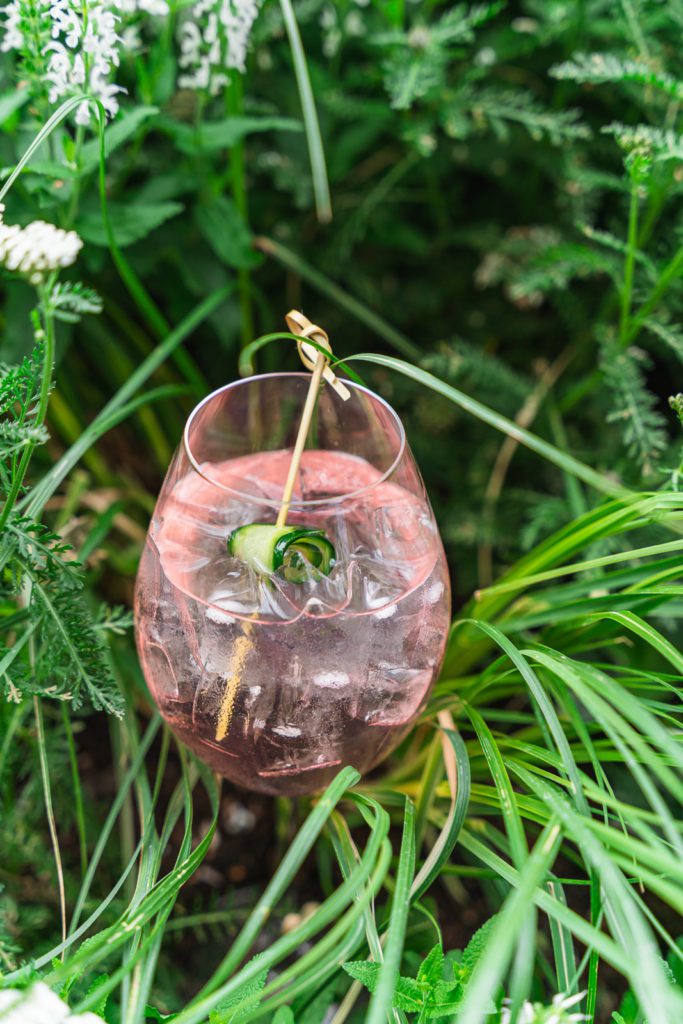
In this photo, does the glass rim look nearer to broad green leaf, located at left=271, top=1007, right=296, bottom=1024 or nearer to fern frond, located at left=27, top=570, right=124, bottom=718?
fern frond, located at left=27, top=570, right=124, bottom=718

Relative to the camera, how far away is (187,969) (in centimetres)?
88

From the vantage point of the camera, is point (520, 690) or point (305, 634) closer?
point (305, 634)

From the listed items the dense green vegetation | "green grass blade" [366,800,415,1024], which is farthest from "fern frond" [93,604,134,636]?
"green grass blade" [366,800,415,1024]

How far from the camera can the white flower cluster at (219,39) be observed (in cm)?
78

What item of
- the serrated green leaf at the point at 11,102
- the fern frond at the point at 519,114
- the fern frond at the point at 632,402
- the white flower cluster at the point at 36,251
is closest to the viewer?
the white flower cluster at the point at 36,251

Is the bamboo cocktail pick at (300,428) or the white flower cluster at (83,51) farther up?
the white flower cluster at (83,51)

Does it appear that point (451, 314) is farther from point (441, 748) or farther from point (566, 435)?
point (441, 748)

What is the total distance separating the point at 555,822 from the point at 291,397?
0.38m

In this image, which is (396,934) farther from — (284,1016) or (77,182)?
(77,182)

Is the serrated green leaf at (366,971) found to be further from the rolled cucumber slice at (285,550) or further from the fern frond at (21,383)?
the fern frond at (21,383)

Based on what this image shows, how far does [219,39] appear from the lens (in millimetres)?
804

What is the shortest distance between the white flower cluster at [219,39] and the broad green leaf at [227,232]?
117mm

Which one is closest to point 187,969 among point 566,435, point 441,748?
point 441,748

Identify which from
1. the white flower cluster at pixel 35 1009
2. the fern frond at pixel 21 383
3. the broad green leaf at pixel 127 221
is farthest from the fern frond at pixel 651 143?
the white flower cluster at pixel 35 1009
